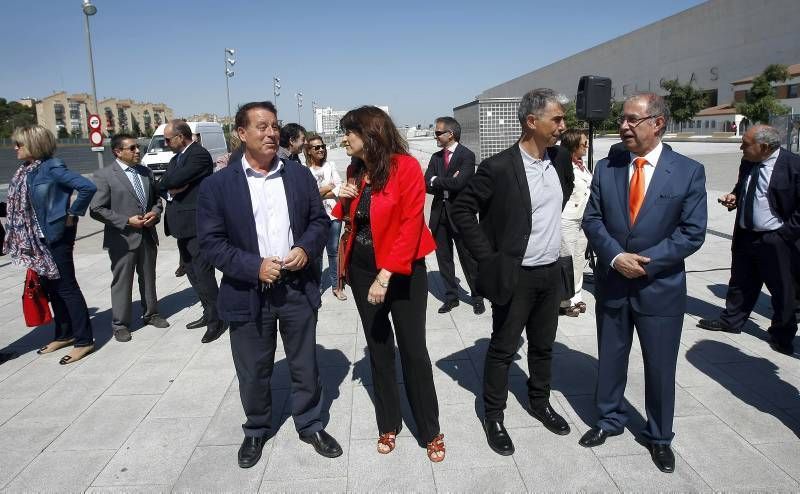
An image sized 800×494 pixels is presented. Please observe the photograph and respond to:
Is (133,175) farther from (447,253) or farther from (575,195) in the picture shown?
(575,195)

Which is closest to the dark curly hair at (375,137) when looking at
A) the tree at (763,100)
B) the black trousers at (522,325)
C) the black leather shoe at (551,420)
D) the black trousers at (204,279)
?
the black trousers at (522,325)

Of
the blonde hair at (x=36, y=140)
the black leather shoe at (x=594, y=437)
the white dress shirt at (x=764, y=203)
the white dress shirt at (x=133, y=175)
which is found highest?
the blonde hair at (x=36, y=140)

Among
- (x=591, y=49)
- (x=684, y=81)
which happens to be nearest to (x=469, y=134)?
(x=684, y=81)

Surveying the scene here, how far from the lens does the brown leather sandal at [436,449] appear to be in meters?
3.09

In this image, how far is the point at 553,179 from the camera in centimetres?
320

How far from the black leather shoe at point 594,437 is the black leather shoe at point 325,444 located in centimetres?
139

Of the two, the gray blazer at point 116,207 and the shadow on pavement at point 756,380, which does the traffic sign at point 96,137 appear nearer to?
the gray blazer at point 116,207

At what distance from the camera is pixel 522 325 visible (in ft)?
10.7

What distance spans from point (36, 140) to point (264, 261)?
9.44 ft

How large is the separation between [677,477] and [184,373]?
3.50m

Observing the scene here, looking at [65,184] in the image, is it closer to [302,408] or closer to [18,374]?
[18,374]

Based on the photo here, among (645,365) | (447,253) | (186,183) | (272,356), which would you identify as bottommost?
(645,365)

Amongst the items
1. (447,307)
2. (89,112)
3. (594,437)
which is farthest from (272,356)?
(89,112)

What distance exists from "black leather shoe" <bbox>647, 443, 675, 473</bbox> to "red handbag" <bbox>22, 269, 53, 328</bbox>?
4.76m
